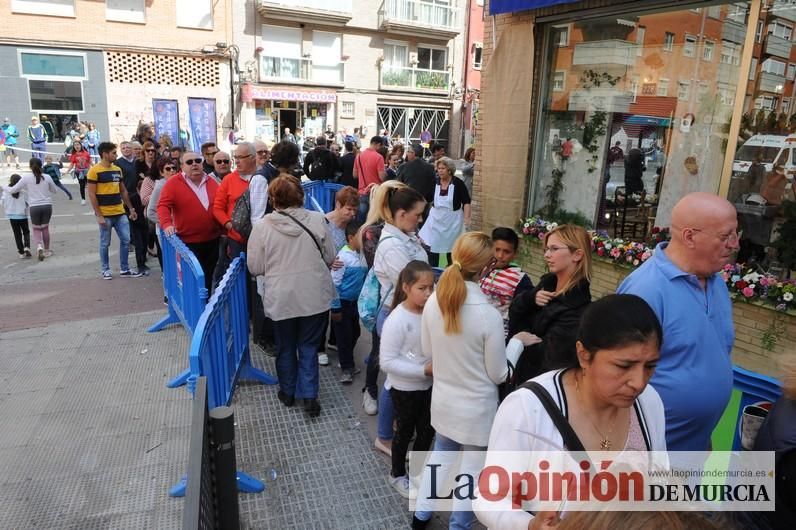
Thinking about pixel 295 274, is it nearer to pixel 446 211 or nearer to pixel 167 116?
pixel 446 211

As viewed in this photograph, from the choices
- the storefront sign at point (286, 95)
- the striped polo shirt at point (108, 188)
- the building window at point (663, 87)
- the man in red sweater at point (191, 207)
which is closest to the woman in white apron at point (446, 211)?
the building window at point (663, 87)

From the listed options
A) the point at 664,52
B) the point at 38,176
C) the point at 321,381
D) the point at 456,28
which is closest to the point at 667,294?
the point at 321,381

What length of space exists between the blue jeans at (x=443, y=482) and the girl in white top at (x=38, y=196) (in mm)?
8422

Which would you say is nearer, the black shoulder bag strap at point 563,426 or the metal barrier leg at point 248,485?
the black shoulder bag strap at point 563,426

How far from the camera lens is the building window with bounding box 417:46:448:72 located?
99.4ft

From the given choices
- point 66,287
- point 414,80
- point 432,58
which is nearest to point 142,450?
point 66,287

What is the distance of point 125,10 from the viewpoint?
22234 mm

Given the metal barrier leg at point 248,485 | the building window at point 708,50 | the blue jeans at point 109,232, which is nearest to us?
the metal barrier leg at point 248,485

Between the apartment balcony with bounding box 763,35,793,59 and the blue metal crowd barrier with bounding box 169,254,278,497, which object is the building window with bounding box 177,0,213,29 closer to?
the blue metal crowd barrier with bounding box 169,254,278,497

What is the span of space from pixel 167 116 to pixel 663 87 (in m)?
22.3

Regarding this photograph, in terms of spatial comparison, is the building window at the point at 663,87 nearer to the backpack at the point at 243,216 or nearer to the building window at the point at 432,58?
the backpack at the point at 243,216

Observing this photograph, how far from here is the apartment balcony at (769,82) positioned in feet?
16.0

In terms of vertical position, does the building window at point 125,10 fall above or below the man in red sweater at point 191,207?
above

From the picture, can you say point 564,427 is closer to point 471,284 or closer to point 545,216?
point 471,284
